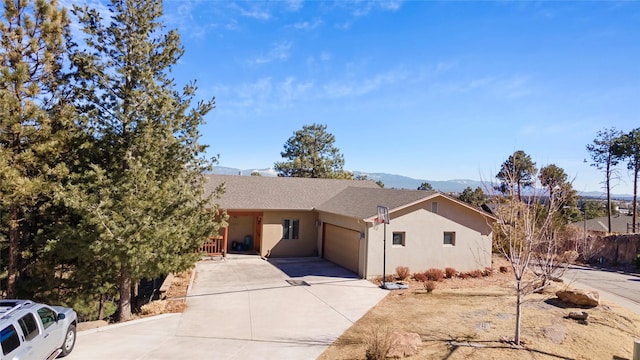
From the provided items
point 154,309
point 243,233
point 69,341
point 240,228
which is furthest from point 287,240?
point 69,341

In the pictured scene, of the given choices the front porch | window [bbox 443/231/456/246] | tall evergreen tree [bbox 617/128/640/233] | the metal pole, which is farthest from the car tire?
tall evergreen tree [bbox 617/128/640/233]

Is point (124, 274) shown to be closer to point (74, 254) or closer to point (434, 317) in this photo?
point (74, 254)

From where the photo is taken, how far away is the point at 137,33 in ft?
41.1

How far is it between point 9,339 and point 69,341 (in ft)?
8.23

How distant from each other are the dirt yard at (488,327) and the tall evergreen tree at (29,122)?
10059 millimetres

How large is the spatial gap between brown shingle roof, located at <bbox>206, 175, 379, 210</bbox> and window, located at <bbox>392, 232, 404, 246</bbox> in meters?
6.71

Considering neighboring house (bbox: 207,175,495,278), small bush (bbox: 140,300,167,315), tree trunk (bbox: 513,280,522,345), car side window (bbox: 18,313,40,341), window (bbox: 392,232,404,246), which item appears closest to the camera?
car side window (bbox: 18,313,40,341)

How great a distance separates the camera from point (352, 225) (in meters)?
19.8

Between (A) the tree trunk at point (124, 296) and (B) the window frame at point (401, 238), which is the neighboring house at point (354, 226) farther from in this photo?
(A) the tree trunk at point (124, 296)

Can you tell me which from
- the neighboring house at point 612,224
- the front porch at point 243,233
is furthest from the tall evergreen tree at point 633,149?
the front porch at point 243,233

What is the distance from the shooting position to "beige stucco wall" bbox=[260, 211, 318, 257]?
23344mm

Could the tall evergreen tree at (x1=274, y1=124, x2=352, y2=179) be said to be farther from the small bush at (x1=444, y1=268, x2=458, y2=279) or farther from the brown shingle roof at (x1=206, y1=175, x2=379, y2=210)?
the small bush at (x1=444, y1=268, x2=458, y2=279)

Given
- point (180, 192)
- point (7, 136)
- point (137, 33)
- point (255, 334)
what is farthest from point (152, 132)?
point (255, 334)

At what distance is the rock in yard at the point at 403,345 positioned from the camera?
873 centimetres
